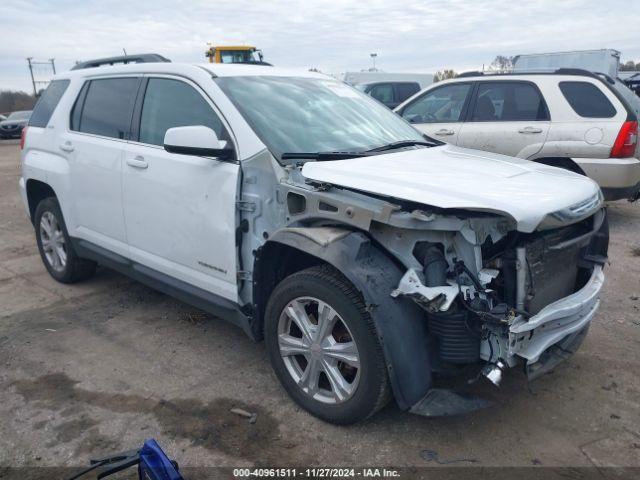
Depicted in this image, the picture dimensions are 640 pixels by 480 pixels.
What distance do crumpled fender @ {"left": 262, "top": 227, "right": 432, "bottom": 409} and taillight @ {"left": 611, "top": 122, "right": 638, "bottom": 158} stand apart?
16.0 ft

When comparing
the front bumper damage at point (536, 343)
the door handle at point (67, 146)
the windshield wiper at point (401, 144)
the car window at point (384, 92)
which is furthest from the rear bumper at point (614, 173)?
the car window at point (384, 92)

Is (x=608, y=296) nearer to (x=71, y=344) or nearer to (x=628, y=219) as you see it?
(x=628, y=219)

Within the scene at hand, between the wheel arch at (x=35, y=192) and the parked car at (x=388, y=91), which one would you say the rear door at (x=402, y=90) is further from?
the wheel arch at (x=35, y=192)

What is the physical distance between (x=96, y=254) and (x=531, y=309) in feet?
11.5

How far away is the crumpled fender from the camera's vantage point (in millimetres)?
2643

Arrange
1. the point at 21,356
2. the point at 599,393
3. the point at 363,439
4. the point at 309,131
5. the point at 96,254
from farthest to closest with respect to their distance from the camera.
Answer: the point at 96,254, the point at 21,356, the point at 309,131, the point at 599,393, the point at 363,439

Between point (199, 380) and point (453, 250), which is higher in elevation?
point (453, 250)

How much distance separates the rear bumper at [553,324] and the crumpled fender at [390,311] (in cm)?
43

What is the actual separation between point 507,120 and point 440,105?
1040 millimetres

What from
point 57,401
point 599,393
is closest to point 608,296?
point 599,393

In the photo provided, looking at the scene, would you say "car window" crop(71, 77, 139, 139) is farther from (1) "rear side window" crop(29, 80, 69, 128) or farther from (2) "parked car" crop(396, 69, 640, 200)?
(2) "parked car" crop(396, 69, 640, 200)

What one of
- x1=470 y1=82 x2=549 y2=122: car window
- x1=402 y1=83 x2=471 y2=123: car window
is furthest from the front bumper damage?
x1=402 y1=83 x2=471 y2=123: car window

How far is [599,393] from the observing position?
3328 millimetres

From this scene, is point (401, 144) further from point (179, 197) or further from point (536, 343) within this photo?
point (536, 343)
